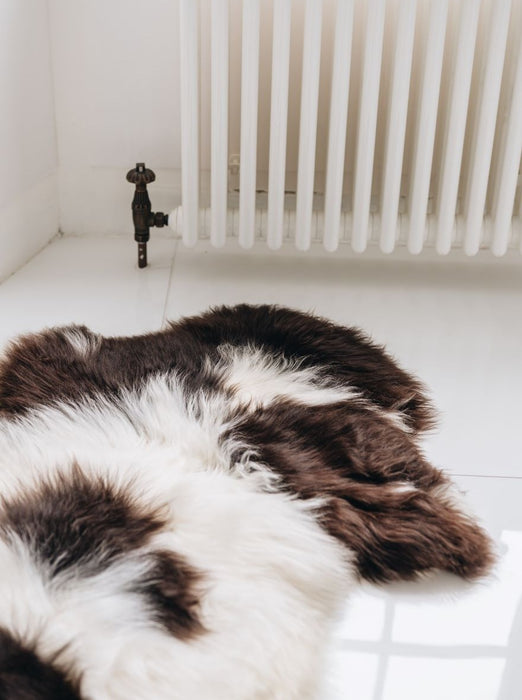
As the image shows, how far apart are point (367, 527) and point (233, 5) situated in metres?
1.27

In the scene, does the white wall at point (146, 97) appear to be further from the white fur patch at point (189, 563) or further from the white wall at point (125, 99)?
the white fur patch at point (189, 563)

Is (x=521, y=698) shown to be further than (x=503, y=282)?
No

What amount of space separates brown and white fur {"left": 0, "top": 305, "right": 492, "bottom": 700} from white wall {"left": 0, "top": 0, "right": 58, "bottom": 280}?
1.76 feet

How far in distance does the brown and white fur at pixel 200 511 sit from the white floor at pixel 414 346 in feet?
0.14

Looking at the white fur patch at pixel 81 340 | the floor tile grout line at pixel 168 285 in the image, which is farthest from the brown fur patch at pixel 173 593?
the floor tile grout line at pixel 168 285

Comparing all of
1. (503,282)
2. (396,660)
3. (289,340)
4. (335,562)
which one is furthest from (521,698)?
(503,282)

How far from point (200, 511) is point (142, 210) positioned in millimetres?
1032

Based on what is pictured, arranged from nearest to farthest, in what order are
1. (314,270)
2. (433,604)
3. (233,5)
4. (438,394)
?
(433,604) < (438,394) < (233,5) < (314,270)

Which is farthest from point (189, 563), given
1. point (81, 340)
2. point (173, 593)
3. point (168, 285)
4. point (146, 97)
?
point (146, 97)

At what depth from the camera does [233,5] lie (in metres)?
1.80

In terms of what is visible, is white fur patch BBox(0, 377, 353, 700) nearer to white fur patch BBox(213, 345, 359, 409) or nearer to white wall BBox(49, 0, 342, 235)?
white fur patch BBox(213, 345, 359, 409)

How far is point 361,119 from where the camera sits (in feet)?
5.56

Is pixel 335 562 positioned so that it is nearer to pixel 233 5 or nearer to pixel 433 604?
pixel 433 604

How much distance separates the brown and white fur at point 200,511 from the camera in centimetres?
79
